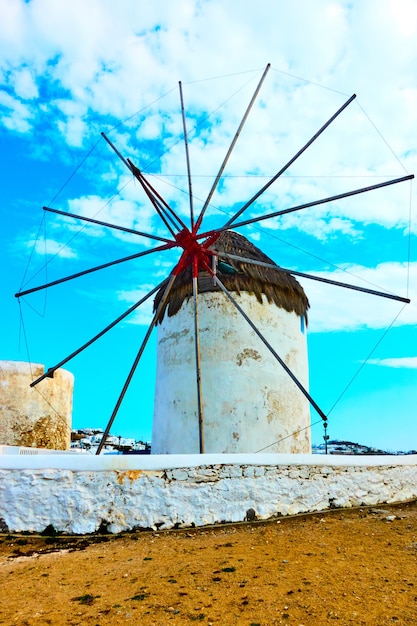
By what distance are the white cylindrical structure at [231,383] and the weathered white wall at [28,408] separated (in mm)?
3839

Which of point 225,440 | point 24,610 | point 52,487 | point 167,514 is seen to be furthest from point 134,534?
point 225,440

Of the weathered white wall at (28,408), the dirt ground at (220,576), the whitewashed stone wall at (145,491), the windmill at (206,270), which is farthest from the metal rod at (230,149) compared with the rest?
the weathered white wall at (28,408)

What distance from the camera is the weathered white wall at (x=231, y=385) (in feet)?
30.2

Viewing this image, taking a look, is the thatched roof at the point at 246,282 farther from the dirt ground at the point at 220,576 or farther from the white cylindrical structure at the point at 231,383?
the dirt ground at the point at 220,576

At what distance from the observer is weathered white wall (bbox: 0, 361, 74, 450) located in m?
12.2

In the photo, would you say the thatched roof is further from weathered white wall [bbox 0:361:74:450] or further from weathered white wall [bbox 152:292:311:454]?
weathered white wall [bbox 0:361:74:450]

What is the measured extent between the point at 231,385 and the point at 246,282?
7.46 ft

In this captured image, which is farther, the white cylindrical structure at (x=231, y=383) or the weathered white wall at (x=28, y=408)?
the weathered white wall at (x=28, y=408)

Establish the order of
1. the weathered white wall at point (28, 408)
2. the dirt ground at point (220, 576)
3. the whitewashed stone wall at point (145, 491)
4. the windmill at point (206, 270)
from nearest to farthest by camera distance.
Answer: the dirt ground at point (220, 576), the whitewashed stone wall at point (145, 491), the windmill at point (206, 270), the weathered white wall at point (28, 408)

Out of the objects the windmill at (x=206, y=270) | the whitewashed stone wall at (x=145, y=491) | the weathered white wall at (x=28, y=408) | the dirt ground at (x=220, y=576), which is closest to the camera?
the dirt ground at (x=220, y=576)

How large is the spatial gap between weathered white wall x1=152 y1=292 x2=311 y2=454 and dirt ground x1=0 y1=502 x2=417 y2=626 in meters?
3.34

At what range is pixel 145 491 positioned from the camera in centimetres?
553

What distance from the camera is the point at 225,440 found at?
29.8 ft

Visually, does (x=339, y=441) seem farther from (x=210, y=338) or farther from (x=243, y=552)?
(x=243, y=552)
